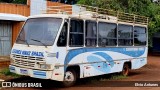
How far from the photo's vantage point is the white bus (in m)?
11.0

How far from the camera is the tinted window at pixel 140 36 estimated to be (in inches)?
653

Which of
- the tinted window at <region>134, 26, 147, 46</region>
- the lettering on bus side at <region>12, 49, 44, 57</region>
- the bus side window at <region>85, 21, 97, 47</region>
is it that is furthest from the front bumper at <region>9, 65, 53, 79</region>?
the tinted window at <region>134, 26, 147, 46</region>

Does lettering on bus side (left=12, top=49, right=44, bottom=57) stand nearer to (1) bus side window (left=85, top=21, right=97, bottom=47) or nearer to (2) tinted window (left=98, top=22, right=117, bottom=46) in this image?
(1) bus side window (left=85, top=21, right=97, bottom=47)

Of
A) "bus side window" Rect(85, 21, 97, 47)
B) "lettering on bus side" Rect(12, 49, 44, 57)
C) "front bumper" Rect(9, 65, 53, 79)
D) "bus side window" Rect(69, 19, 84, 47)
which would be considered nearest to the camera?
"front bumper" Rect(9, 65, 53, 79)

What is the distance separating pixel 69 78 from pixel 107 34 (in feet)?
11.0

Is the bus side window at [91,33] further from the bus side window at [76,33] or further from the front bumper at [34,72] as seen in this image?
the front bumper at [34,72]

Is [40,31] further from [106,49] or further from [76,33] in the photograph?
[106,49]

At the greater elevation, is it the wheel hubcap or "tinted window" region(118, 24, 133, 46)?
"tinted window" region(118, 24, 133, 46)

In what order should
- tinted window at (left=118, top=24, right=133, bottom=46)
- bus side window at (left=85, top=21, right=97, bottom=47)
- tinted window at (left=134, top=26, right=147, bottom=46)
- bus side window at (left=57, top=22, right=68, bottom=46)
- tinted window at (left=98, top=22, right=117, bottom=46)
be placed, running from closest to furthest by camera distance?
bus side window at (left=57, top=22, right=68, bottom=46) → bus side window at (left=85, top=21, right=97, bottom=47) → tinted window at (left=98, top=22, right=117, bottom=46) → tinted window at (left=118, top=24, right=133, bottom=46) → tinted window at (left=134, top=26, right=147, bottom=46)

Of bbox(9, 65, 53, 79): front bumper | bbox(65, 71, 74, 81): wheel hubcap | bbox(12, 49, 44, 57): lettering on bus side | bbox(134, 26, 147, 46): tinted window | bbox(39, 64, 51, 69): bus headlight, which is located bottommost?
bbox(65, 71, 74, 81): wheel hubcap

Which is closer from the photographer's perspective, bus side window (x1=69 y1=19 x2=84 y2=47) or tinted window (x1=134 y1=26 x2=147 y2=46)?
bus side window (x1=69 y1=19 x2=84 y2=47)

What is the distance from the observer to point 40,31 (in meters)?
11.5

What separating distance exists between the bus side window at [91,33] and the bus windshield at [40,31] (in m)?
1.60

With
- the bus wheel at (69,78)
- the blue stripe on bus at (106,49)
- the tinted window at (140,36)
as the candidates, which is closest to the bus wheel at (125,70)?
the blue stripe on bus at (106,49)
